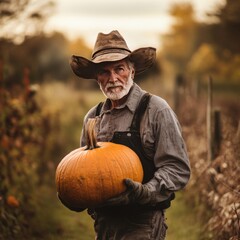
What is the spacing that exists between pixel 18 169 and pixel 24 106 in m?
1.24

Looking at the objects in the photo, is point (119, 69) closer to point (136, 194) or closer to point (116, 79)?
point (116, 79)

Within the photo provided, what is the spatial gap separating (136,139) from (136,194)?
47 centimetres

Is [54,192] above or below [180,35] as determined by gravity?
below

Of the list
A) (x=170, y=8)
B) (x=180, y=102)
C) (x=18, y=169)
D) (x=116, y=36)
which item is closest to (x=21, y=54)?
(x=180, y=102)

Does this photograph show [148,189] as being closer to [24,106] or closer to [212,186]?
[212,186]

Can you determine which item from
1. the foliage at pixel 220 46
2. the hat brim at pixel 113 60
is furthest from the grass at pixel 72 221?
the foliage at pixel 220 46

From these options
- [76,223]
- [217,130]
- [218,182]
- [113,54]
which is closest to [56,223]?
[76,223]

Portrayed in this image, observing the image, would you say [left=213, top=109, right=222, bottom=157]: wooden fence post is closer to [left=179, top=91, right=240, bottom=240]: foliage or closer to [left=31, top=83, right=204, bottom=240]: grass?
[left=179, top=91, right=240, bottom=240]: foliage

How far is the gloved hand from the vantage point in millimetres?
3473

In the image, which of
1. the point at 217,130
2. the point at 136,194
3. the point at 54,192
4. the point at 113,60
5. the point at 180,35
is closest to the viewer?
the point at 136,194

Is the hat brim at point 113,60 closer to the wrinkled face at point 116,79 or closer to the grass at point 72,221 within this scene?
the wrinkled face at point 116,79

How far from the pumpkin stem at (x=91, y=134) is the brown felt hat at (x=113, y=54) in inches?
19.5

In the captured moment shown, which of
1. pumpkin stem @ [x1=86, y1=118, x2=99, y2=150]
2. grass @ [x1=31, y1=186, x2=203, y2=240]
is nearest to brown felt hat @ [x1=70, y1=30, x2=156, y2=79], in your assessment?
pumpkin stem @ [x1=86, y1=118, x2=99, y2=150]

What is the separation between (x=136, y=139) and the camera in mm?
3783
